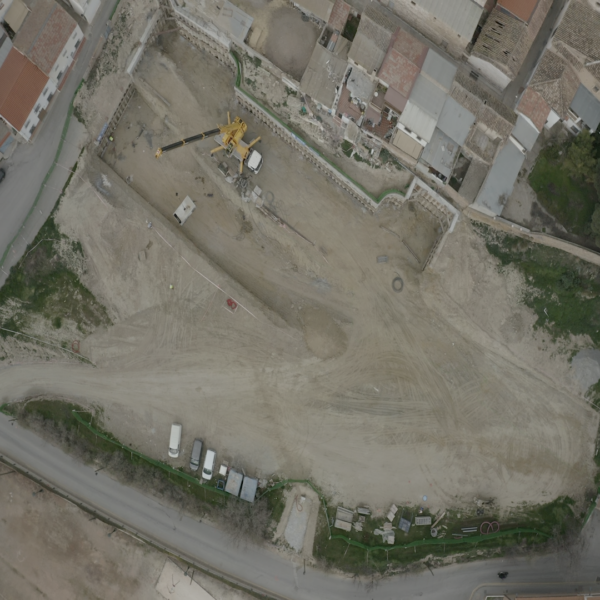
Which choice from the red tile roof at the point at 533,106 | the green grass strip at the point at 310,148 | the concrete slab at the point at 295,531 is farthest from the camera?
the concrete slab at the point at 295,531

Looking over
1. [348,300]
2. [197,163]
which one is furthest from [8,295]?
[348,300]

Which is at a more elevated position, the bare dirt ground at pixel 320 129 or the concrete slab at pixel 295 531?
the bare dirt ground at pixel 320 129

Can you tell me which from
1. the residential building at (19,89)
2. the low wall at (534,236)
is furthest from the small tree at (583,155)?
the residential building at (19,89)

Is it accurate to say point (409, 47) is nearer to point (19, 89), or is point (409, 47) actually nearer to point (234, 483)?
point (19, 89)

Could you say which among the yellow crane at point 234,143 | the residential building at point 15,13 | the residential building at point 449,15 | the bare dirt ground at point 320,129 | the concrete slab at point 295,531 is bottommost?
the concrete slab at point 295,531

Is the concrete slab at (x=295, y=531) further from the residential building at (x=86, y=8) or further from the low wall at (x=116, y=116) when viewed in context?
the residential building at (x=86, y=8)

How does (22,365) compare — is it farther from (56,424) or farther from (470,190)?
(470,190)

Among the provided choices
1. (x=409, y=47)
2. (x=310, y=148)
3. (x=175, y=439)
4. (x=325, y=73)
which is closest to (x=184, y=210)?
(x=310, y=148)
